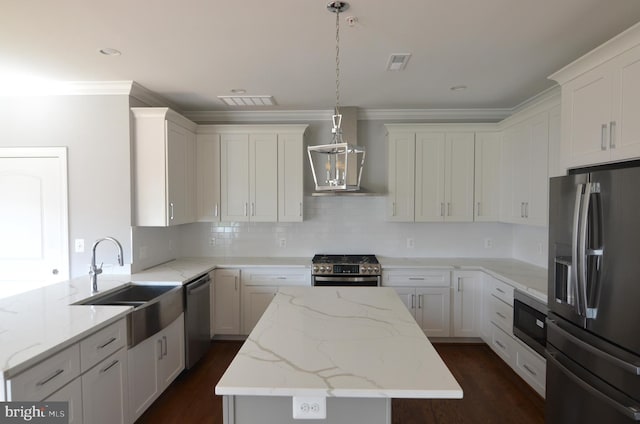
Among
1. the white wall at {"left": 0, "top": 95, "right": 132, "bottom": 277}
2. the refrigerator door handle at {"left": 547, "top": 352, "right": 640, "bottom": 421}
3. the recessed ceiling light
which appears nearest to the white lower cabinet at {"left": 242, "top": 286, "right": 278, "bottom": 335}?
the white wall at {"left": 0, "top": 95, "right": 132, "bottom": 277}

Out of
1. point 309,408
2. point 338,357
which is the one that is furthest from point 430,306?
point 309,408

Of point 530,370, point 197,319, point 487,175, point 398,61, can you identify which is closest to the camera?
point 398,61

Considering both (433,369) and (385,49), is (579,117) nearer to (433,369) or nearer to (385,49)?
(385,49)

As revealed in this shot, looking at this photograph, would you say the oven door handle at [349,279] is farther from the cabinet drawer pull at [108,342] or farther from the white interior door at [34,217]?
the white interior door at [34,217]

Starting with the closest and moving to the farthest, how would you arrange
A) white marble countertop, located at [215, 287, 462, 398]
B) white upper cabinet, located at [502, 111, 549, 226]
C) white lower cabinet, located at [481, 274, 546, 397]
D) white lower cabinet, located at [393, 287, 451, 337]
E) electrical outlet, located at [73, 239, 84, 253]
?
white marble countertop, located at [215, 287, 462, 398]
white lower cabinet, located at [481, 274, 546, 397]
white upper cabinet, located at [502, 111, 549, 226]
electrical outlet, located at [73, 239, 84, 253]
white lower cabinet, located at [393, 287, 451, 337]

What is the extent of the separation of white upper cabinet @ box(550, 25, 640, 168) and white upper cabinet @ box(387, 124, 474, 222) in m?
1.59

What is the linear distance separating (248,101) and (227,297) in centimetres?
220

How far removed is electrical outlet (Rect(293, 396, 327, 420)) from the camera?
4.14 feet

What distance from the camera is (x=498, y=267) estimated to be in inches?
141

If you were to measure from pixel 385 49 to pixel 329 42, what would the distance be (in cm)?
43

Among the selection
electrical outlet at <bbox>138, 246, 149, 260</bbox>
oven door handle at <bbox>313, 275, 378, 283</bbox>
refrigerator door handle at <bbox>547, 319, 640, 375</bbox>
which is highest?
electrical outlet at <bbox>138, 246, 149, 260</bbox>

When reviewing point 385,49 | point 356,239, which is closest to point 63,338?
point 385,49

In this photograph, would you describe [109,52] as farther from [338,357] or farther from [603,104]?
[603,104]

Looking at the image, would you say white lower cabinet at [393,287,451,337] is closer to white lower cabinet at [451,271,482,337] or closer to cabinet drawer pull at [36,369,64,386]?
white lower cabinet at [451,271,482,337]
